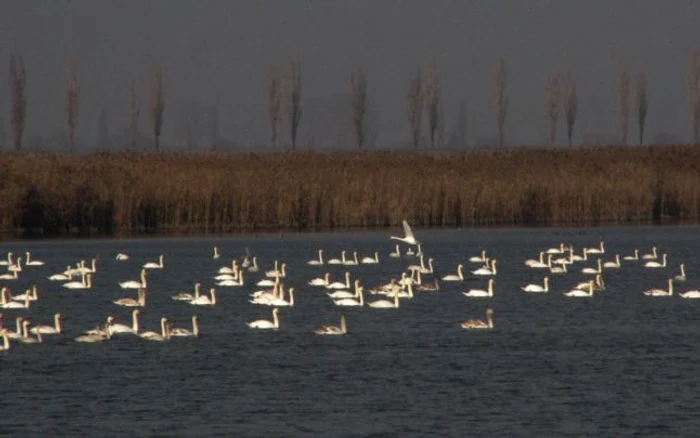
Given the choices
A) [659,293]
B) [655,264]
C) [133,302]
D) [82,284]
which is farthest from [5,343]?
[655,264]

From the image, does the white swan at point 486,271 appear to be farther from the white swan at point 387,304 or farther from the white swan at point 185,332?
the white swan at point 185,332

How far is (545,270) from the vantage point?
41.9 metres

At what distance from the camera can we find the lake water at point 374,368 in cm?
1977

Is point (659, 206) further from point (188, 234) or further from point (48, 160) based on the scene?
point (48, 160)

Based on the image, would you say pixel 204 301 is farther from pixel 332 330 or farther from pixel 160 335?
pixel 332 330

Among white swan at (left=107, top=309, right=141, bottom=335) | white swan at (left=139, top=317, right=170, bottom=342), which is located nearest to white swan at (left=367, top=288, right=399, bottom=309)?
white swan at (left=107, top=309, right=141, bottom=335)

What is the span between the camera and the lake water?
1977 cm

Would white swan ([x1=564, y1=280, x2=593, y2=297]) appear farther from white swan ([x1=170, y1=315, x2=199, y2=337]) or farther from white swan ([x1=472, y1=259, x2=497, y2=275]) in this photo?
white swan ([x1=170, y1=315, x2=199, y2=337])

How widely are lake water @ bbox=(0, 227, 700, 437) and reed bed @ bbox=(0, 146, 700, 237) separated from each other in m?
14.0

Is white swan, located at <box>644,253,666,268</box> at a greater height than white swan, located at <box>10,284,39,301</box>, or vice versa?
white swan, located at <box>644,253,666,268</box>

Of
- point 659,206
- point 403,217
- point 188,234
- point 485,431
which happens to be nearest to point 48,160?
point 188,234

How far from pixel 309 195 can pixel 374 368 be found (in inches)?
1244

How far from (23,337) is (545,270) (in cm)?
1818

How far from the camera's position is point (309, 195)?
55.5 meters
